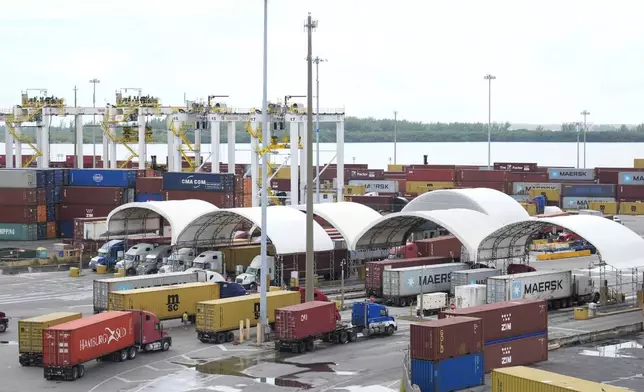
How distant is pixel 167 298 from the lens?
156 feet

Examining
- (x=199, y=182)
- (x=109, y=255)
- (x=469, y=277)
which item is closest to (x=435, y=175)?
(x=199, y=182)

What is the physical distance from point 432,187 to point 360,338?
81552mm

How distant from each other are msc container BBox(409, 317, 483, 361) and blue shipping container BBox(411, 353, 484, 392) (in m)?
0.20

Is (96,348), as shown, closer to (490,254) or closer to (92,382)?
(92,382)

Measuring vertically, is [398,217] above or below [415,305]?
above

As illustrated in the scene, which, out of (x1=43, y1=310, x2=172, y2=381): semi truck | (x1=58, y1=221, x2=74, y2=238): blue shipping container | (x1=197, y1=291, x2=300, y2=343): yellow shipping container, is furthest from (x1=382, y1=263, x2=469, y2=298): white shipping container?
(x1=58, y1=221, x2=74, y2=238): blue shipping container

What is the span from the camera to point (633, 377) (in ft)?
122

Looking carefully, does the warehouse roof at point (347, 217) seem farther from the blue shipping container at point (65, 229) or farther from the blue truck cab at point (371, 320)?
the blue shipping container at point (65, 229)

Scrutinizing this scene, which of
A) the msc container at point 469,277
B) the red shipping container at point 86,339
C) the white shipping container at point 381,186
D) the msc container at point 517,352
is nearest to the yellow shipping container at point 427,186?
the white shipping container at point 381,186

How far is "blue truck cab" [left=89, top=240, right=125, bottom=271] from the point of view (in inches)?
2756

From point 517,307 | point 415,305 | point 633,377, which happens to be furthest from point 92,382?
point 415,305

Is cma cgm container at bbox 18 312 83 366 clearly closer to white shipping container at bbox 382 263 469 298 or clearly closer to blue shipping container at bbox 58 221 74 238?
white shipping container at bbox 382 263 469 298

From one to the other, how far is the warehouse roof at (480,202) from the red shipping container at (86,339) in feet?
133

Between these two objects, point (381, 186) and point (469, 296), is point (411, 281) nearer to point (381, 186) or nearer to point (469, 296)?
point (469, 296)
